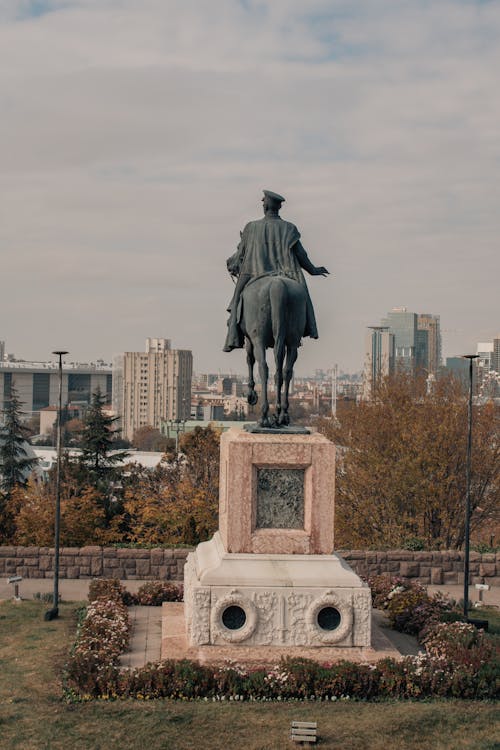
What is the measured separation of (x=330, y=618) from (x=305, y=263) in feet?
16.9

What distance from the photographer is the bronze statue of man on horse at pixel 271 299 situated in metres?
12.6

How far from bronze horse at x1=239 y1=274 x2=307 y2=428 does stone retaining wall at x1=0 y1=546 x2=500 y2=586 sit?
7.56 meters

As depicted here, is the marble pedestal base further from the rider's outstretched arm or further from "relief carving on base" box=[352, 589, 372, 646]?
the rider's outstretched arm

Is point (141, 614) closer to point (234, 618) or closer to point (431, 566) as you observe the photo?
point (234, 618)

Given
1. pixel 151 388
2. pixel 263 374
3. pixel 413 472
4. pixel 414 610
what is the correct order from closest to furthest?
1. pixel 263 374
2. pixel 414 610
3. pixel 413 472
4. pixel 151 388

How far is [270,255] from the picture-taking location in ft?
42.8

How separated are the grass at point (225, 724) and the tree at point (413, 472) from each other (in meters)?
15.0

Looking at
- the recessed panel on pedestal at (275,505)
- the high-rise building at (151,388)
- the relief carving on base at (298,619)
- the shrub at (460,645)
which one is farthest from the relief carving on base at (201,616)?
the high-rise building at (151,388)

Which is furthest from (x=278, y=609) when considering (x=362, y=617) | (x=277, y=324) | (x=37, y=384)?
(x=37, y=384)

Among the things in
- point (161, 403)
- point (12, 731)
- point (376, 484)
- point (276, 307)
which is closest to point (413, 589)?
point (276, 307)

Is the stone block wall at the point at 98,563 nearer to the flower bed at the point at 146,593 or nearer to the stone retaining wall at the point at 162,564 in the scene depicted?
the stone retaining wall at the point at 162,564

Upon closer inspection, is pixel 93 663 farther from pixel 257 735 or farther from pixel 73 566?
pixel 73 566

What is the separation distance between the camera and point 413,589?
14789 mm

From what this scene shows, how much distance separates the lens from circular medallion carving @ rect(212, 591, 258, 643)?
1138 centimetres
